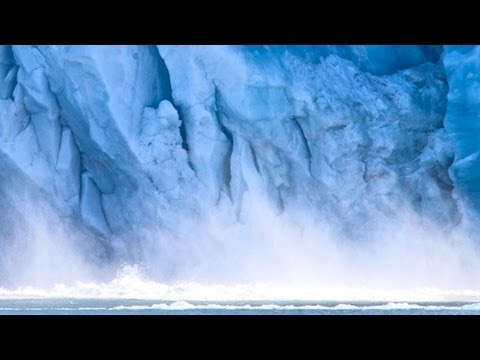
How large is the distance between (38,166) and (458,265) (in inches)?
127

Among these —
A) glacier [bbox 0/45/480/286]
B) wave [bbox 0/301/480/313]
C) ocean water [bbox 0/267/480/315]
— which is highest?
glacier [bbox 0/45/480/286]

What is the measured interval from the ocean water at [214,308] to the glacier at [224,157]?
0.30 m

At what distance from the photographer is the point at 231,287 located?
674 centimetres

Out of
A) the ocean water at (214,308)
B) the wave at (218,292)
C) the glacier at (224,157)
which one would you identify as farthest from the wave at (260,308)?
the glacier at (224,157)

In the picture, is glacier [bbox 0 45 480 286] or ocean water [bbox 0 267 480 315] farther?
glacier [bbox 0 45 480 286]

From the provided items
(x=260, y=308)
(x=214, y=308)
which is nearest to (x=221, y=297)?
(x=214, y=308)

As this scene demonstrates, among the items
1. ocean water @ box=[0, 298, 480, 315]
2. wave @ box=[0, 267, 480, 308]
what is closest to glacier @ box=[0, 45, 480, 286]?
wave @ box=[0, 267, 480, 308]

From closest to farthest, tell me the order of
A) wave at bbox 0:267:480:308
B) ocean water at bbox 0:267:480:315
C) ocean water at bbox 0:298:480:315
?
ocean water at bbox 0:298:480:315 < ocean water at bbox 0:267:480:315 < wave at bbox 0:267:480:308

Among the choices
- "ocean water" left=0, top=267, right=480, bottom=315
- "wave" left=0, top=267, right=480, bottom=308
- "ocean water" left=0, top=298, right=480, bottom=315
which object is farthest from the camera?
"wave" left=0, top=267, right=480, bottom=308

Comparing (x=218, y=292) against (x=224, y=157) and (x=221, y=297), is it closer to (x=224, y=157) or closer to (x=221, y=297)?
(x=221, y=297)

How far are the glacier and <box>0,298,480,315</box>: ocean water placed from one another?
30 centimetres

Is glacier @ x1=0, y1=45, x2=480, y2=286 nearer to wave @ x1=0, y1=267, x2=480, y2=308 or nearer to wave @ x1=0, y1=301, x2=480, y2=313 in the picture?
wave @ x1=0, y1=267, x2=480, y2=308

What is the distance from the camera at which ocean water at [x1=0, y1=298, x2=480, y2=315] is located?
6176mm
